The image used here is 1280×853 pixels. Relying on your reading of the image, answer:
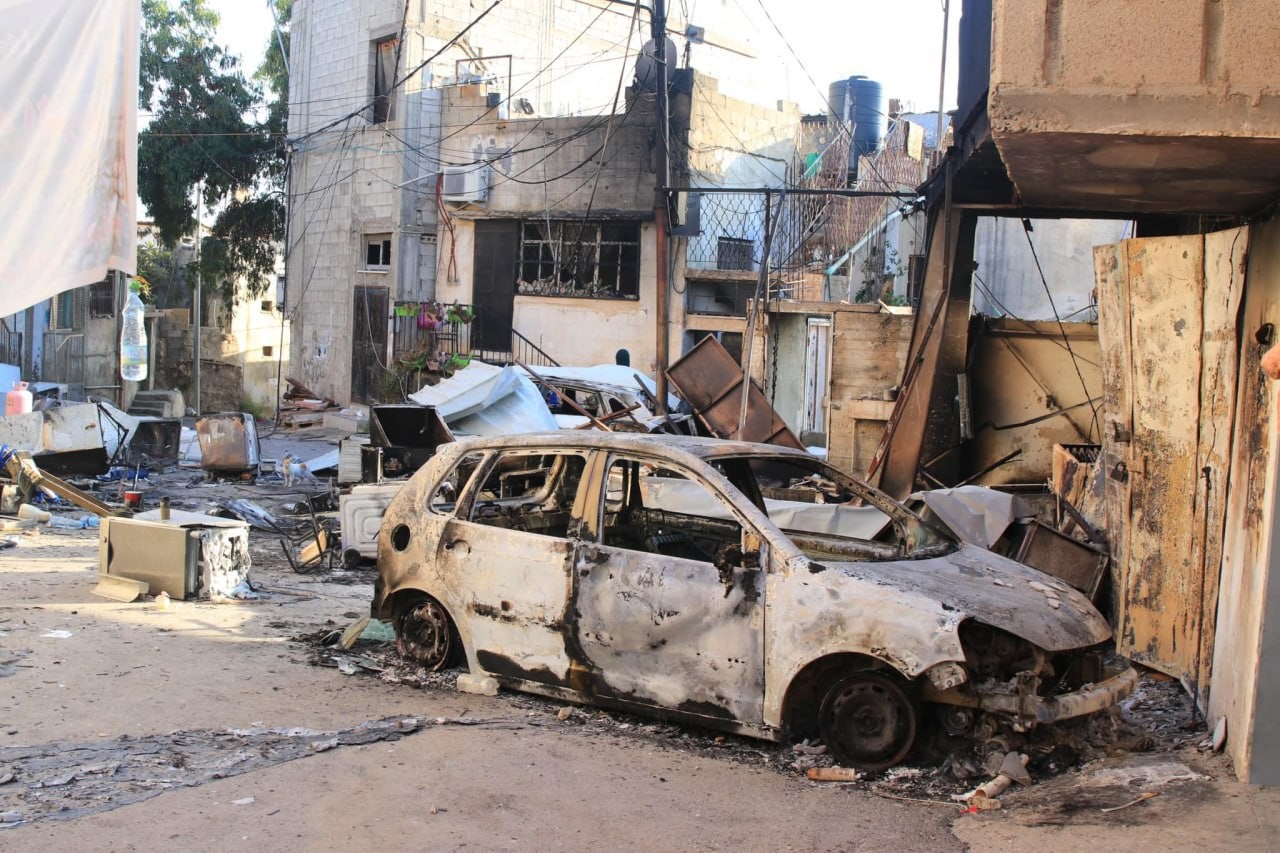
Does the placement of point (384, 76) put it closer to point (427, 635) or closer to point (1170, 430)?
point (427, 635)

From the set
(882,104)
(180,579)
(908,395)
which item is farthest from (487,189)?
(180,579)

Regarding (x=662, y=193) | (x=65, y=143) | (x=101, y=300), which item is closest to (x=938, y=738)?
(x=65, y=143)

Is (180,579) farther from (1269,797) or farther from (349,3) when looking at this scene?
(349,3)

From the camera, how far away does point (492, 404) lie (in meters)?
16.7

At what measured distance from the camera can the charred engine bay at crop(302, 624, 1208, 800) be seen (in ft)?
17.0

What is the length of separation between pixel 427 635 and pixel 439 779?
170 centimetres

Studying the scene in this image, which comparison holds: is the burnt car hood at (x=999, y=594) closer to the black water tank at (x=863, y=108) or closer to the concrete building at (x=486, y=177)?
the concrete building at (x=486, y=177)

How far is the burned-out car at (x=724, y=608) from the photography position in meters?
5.17

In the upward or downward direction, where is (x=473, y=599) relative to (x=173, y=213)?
downward

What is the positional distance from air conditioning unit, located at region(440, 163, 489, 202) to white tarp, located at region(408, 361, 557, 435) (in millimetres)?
7575

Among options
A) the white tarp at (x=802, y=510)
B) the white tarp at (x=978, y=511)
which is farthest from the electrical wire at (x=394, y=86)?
the white tarp at (x=978, y=511)

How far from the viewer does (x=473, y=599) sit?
20.9 feet

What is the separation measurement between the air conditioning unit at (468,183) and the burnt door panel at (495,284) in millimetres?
659

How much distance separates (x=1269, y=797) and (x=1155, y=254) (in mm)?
3366
